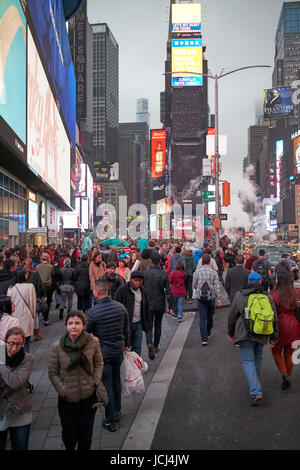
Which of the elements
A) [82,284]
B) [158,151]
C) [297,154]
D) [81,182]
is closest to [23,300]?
[82,284]

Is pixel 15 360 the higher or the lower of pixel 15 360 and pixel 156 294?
the higher

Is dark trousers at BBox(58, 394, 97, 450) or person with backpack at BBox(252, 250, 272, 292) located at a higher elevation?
person with backpack at BBox(252, 250, 272, 292)

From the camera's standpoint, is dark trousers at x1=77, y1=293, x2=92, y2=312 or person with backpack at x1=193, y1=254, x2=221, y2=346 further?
dark trousers at x1=77, y1=293, x2=92, y2=312

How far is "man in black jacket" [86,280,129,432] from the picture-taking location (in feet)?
17.1

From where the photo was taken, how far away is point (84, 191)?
95688 millimetres

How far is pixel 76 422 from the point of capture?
4.13m

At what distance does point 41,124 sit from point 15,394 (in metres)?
26.1

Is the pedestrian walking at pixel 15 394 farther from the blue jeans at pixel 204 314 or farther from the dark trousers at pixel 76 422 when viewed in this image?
the blue jeans at pixel 204 314

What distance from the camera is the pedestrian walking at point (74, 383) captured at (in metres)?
4.07

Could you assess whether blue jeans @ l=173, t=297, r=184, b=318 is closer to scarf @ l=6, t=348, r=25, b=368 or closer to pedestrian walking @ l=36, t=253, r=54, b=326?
pedestrian walking @ l=36, t=253, r=54, b=326

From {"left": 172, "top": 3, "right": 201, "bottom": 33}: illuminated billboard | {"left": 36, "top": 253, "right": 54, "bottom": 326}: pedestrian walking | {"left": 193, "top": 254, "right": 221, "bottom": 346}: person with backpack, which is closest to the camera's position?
{"left": 193, "top": 254, "right": 221, "bottom": 346}: person with backpack

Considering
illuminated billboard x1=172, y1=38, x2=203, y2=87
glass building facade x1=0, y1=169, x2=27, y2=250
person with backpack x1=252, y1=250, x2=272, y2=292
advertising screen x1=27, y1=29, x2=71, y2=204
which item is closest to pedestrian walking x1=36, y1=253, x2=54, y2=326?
person with backpack x1=252, y1=250, x2=272, y2=292

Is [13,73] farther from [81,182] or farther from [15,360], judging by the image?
[81,182]
